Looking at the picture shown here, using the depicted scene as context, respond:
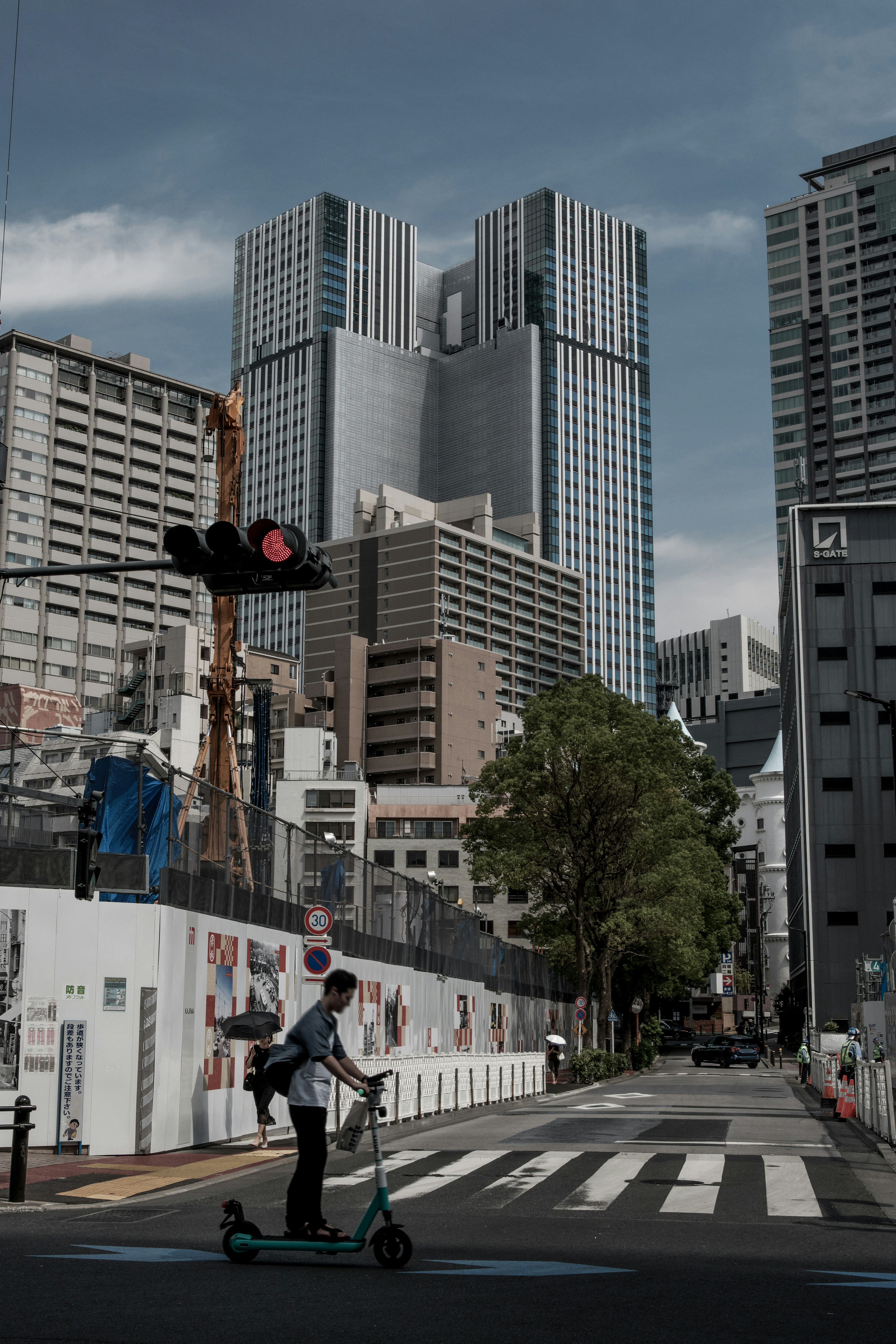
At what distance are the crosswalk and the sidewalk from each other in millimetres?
1648

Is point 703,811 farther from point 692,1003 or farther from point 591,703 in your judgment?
point 692,1003

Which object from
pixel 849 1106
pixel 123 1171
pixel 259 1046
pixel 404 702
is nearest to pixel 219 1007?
pixel 259 1046

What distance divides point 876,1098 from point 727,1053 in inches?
1941

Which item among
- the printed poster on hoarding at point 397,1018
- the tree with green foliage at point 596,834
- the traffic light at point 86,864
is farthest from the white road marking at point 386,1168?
the tree with green foliage at point 596,834

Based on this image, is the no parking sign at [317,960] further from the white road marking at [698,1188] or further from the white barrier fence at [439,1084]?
the white road marking at [698,1188]

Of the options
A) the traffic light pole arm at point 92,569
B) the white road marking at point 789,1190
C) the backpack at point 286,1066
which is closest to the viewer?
the backpack at point 286,1066

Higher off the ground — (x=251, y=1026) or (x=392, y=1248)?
(x=251, y=1026)

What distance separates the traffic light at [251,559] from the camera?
10750 mm

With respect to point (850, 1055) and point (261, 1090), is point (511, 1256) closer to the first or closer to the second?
point (261, 1090)

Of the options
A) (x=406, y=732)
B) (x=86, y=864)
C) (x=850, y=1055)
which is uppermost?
(x=406, y=732)

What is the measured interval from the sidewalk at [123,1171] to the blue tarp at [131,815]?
360 cm

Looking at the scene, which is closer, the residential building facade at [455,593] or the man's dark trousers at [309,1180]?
the man's dark trousers at [309,1180]

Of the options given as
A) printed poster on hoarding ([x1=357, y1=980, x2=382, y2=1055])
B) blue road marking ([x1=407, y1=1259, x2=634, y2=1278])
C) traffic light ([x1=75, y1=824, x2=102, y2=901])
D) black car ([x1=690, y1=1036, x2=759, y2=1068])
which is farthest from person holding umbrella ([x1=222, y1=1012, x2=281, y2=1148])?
black car ([x1=690, y1=1036, x2=759, y2=1068])

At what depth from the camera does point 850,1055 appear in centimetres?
3478
